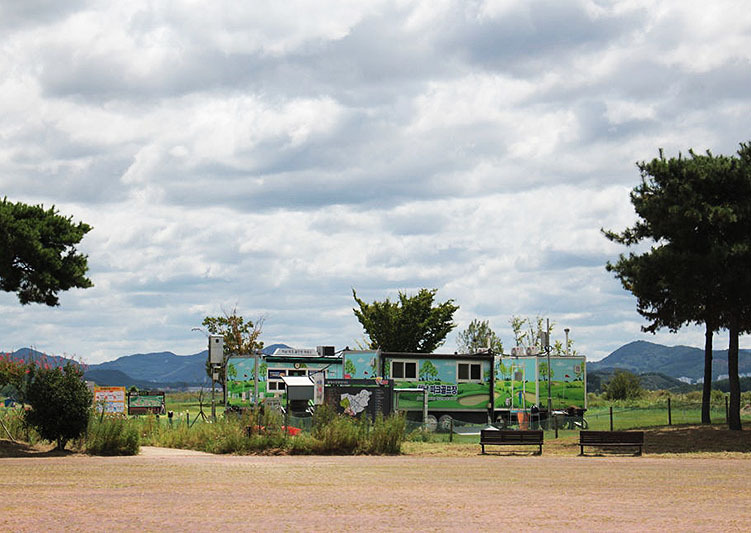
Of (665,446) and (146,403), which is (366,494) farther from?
(146,403)

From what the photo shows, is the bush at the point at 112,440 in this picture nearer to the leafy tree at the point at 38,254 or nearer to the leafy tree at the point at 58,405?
the leafy tree at the point at 58,405

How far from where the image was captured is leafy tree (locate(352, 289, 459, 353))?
69.1 metres

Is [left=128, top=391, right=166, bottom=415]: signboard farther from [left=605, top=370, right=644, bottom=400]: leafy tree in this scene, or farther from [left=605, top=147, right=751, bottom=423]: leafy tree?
[left=605, top=370, right=644, bottom=400]: leafy tree

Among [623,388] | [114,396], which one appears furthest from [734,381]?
[623,388]

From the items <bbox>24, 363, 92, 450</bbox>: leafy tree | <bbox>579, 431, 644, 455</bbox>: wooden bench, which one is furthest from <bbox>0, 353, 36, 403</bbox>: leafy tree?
<bbox>579, 431, 644, 455</bbox>: wooden bench

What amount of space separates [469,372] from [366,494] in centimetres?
2487

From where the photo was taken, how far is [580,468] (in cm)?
2300

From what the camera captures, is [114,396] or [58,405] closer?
[58,405]

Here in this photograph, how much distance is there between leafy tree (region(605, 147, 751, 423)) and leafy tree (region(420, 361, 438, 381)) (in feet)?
32.0

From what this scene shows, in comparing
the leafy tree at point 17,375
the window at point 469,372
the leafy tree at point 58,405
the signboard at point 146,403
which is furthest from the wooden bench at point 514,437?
the signboard at point 146,403

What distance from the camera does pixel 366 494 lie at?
55.4 ft

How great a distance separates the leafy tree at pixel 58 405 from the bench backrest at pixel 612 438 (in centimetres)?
1404

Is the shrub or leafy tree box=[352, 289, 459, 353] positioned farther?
leafy tree box=[352, 289, 459, 353]

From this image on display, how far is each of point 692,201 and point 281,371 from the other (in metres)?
18.7
